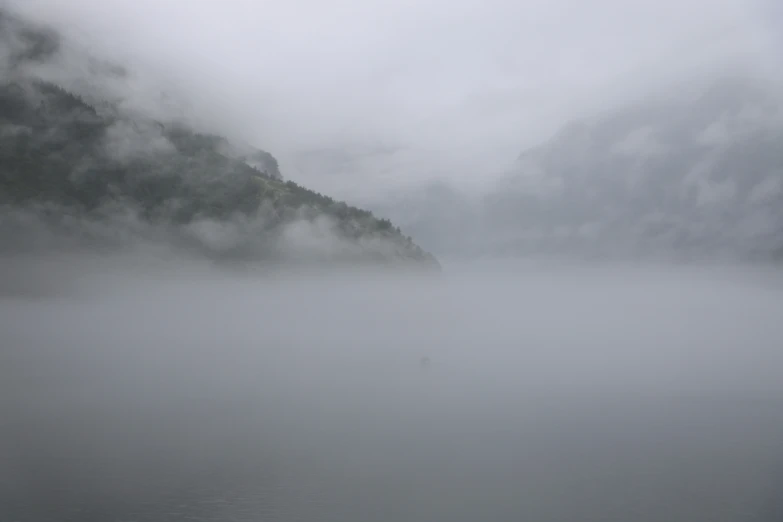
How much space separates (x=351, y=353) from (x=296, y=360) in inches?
483

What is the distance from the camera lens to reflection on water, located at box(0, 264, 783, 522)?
39.2 metres

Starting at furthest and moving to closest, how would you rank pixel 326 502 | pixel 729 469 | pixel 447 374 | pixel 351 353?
pixel 351 353 → pixel 447 374 → pixel 729 469 → pixel 326 502

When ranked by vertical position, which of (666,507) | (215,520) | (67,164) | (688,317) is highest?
(67,164)

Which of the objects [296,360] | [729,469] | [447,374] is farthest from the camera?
[296,360]

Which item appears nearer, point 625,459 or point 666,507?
point 666,507

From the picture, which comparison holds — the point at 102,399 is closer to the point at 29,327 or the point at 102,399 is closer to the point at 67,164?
the point at 29,327

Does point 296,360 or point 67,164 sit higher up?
point 67,164

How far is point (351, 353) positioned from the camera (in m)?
108

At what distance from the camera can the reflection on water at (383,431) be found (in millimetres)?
39250

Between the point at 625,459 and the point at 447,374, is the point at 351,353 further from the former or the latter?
the point at 625,459

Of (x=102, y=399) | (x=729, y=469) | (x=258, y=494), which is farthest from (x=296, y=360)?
(x=729, y=469)

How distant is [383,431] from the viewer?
55719mm

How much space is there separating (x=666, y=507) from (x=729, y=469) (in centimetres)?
998

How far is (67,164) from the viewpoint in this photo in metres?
190
